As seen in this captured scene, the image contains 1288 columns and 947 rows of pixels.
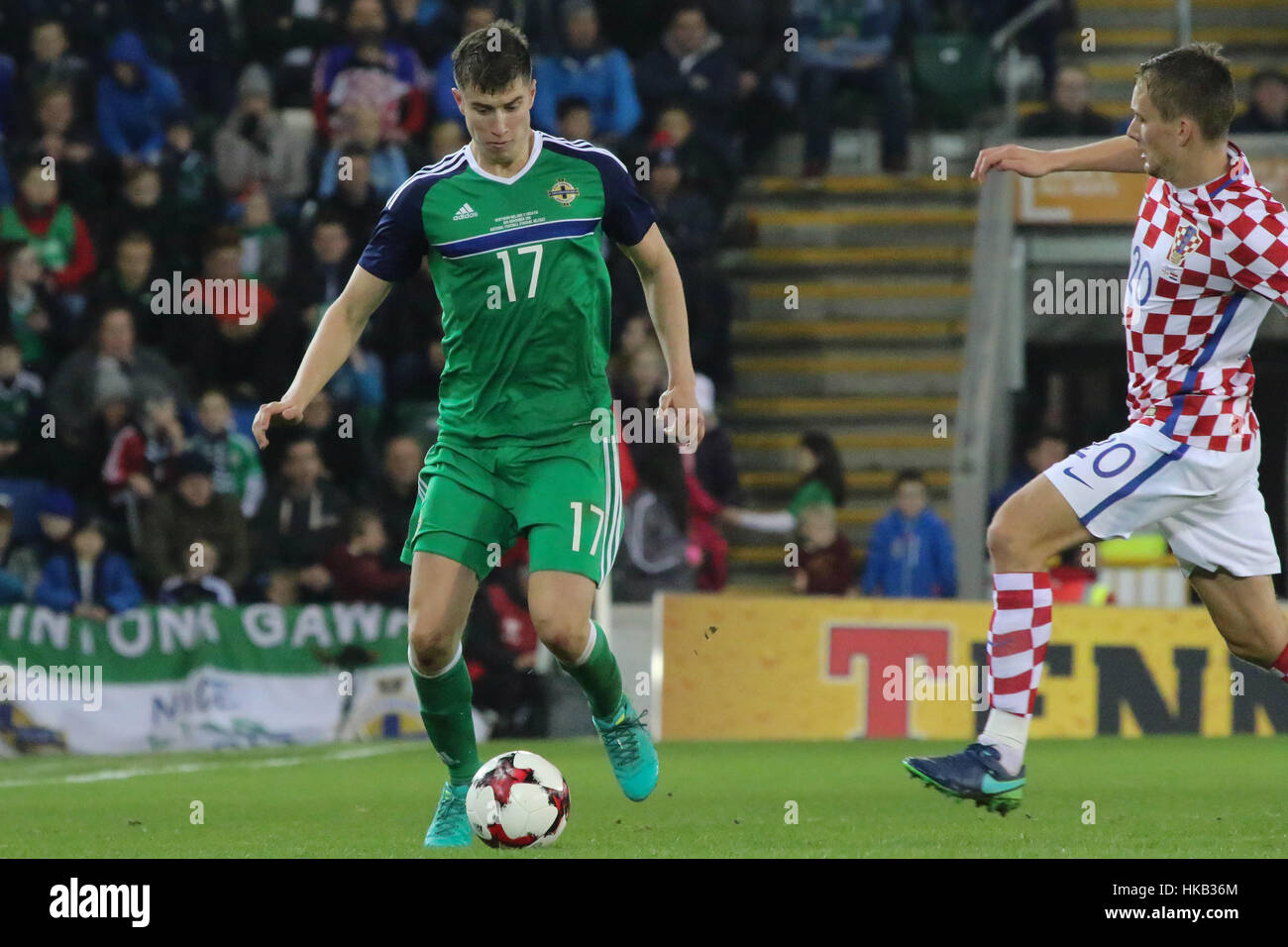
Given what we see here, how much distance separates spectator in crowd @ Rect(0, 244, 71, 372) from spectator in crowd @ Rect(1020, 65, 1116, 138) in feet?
23.7

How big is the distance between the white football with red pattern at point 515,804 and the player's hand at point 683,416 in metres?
1.09

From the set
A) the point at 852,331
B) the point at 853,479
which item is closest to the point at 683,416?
the point at 853,479

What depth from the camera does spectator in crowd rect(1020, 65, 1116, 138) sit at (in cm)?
1616

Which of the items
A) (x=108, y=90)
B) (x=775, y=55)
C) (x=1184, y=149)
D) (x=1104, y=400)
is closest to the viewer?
(x=1184, y=149)

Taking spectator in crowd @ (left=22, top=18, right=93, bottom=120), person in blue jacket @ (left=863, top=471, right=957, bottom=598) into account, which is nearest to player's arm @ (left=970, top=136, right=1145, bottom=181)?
person in blue jacket @ (left=863, top=471, right=957, bottom=598)

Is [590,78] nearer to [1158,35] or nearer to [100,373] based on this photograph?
[100,373]

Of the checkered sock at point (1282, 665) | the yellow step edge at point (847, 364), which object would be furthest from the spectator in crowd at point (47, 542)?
the checkered sock at point (1282, 665)

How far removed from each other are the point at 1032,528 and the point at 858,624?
6.09 m

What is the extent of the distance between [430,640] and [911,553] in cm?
751

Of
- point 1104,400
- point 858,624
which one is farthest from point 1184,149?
point 1104,400

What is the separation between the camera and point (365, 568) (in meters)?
13.6

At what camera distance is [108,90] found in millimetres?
16172

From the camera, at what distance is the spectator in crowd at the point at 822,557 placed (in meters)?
13.8

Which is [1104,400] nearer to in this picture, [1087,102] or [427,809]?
[1087,102]
